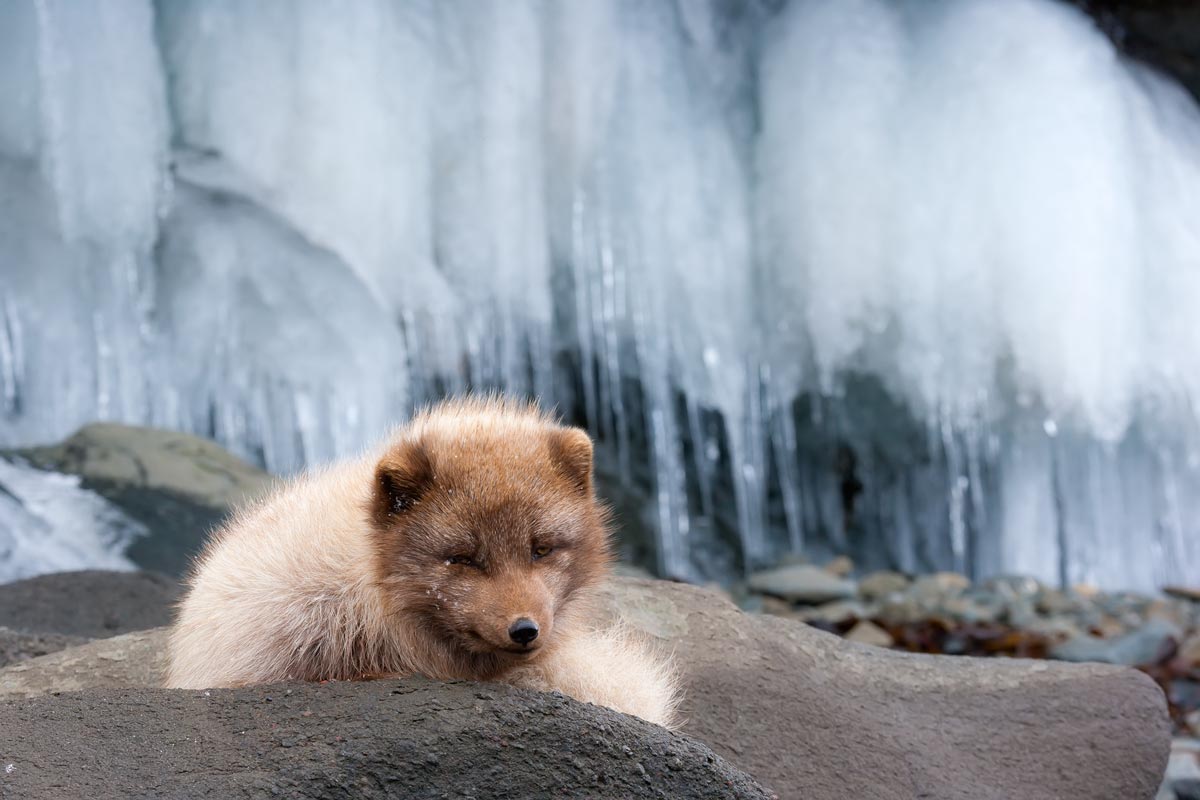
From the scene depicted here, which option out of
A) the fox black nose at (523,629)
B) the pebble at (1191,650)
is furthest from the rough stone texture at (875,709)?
the pebble at (1191,650)

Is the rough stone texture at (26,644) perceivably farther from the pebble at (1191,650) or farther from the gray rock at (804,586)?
the pebble at (1191,650)

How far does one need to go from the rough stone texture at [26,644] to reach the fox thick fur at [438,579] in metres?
1.53

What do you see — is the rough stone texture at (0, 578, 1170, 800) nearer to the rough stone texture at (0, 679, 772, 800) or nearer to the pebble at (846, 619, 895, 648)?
the rough stone texture at (0, 679, 772, 800)

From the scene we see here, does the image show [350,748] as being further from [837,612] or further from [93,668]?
[837,612]

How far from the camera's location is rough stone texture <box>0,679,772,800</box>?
2719mm

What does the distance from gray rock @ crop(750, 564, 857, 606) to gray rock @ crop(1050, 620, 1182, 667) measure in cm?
219

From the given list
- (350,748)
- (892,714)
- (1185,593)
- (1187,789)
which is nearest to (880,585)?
(1185,593)

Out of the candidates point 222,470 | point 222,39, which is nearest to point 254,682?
point 222,470

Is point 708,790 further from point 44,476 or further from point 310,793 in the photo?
point 44,476

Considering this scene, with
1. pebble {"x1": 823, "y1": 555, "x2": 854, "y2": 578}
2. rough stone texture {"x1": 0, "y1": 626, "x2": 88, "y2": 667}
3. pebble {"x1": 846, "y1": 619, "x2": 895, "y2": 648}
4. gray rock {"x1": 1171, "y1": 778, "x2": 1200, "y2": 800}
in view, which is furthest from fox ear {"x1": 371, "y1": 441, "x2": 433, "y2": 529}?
pebble {"x1": 823, "y1": 555, "x2": 854, "y2": 578}

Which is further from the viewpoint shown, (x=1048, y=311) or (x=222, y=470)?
(x=1048, y=311)

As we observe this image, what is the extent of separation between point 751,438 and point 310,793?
9610mm

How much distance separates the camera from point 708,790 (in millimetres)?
2947

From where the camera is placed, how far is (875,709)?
14.9 feet
